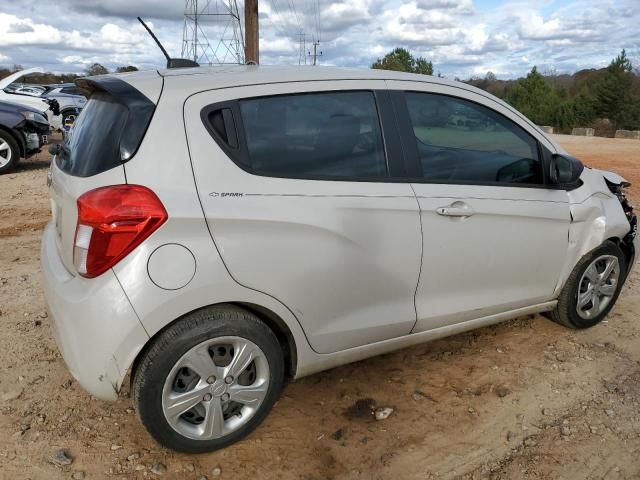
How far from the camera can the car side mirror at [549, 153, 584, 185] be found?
11.3ft

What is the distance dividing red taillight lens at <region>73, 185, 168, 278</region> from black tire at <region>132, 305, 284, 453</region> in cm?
40

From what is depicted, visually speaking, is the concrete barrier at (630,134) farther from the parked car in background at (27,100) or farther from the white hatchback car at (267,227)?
the white hatchback car at (267,227)

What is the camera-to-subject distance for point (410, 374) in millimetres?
3504

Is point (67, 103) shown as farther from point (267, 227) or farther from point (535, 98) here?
point (535, 98)

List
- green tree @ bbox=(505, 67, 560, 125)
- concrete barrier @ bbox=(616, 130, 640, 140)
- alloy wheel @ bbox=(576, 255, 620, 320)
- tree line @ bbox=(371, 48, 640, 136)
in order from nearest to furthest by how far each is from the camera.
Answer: alloy wheel @ bbox=(576, 255, 620, 320)
concrete barrier @ bbox=(616, 130, 640, 140)
tree line @ bbox=(371, 48, 640, 136)
green tree @ bbox=(505, 67, 560, 125)

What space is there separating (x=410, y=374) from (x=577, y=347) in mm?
1281

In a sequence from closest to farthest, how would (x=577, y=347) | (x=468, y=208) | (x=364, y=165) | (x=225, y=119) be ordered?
1. (x=225, y=119)
2. (x=364, y=165)
3. (x=468, y=208)
4. (x=577, y=347)

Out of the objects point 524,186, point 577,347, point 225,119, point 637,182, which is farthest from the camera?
point 637,182

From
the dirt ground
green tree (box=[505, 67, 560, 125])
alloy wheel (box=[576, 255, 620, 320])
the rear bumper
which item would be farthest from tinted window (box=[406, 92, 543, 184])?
green tree (box=[505, 67, 560, 125])

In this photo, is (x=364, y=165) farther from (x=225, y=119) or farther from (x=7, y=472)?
(x=7, y=472)

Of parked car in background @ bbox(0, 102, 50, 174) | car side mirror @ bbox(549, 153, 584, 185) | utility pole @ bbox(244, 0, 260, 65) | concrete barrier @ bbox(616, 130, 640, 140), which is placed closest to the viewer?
car side mirror @ bbox(549, 153, 584, 185)

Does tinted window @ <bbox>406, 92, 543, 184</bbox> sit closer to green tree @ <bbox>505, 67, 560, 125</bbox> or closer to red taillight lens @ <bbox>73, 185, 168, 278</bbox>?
red taillight lens @ <bbox>73, 185, 168, 278</bbox>

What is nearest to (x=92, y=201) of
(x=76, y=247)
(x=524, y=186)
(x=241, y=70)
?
(x=76, y=247)

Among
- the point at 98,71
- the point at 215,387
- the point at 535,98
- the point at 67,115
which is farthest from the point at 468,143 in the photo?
the point at 535,98
